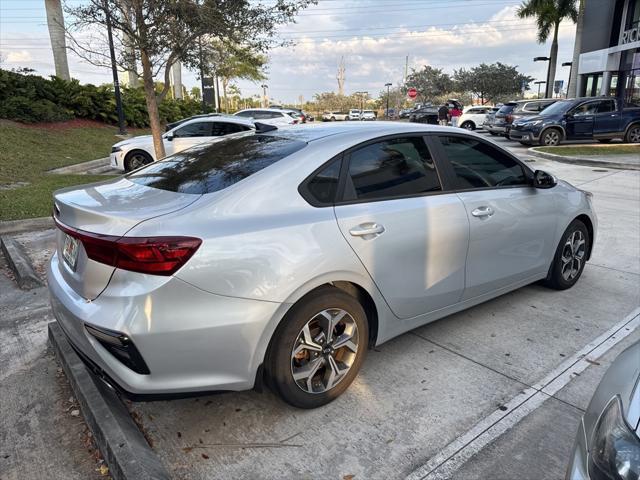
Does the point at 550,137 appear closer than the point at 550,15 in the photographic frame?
Yes

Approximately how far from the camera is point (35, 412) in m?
2.84

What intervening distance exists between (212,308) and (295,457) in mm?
879

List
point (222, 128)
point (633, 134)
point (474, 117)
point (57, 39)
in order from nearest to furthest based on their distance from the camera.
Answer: point (222, 128)
point (633, 134)
point (57, 39)
point (474, 117)

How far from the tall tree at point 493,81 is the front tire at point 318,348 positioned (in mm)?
58555

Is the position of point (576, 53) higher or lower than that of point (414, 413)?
higher

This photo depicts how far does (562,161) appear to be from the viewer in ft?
45.9

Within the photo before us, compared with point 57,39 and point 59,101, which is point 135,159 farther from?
point 57,39

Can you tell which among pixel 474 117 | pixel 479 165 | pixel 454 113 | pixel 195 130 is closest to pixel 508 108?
pixel 454 113

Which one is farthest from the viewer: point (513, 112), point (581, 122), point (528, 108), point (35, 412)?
point (513, 112)

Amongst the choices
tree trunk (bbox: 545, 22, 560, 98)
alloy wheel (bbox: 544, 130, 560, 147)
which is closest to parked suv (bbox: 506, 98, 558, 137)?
alloy wheel (bbox: 544, 130, 560, 147)

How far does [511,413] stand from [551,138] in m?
16.9

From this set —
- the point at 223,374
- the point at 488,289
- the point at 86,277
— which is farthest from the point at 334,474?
the point at 488,289

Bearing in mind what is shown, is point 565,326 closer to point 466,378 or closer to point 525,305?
point 525,305

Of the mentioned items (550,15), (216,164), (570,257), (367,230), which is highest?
(550,15)
